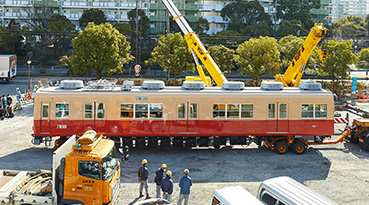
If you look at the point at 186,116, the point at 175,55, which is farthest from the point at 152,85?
the point at 175,55

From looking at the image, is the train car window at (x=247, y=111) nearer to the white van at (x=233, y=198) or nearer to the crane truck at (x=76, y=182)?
the white van at (x=233, y=198)

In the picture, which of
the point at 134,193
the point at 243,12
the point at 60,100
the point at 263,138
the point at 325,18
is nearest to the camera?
the point at 134,193

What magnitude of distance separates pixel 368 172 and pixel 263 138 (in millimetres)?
5540

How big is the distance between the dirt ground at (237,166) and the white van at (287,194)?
11.7ft

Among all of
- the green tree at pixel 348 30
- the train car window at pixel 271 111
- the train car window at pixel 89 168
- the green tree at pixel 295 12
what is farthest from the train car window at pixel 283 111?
the green tree at pixel 348 30

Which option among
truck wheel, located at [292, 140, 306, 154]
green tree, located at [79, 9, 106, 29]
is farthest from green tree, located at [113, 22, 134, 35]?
→ truck wheel, located at [292, 140, 306, 154]

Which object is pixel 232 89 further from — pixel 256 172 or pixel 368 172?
pixel 368 172

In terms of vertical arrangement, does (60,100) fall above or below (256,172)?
above

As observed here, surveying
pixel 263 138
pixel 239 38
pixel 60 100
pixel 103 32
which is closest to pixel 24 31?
pixel 103 32

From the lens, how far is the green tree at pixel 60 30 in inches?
2479

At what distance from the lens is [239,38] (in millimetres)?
61875

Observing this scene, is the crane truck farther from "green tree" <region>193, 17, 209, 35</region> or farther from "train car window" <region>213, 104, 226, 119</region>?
"green tree" <region>193, 17, 209, 35</region>

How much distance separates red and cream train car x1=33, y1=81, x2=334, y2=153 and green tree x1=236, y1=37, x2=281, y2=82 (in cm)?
1872

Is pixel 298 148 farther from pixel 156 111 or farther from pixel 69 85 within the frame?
pixel 69 85
